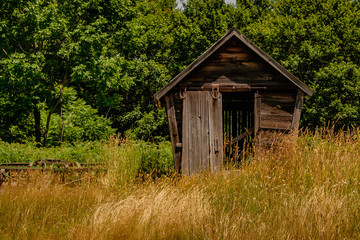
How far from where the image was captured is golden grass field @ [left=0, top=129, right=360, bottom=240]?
4242 mm

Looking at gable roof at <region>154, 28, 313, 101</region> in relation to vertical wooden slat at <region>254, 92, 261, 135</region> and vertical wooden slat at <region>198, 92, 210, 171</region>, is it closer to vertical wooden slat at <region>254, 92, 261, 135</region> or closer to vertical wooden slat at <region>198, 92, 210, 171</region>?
vertical wooden slat at <region>198, 92, 210, 171</region>

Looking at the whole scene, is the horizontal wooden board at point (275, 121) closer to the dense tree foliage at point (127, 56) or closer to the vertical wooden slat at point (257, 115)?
the vertical wooden slat at point (257, 115)

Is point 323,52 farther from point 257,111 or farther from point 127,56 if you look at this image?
point 257,111

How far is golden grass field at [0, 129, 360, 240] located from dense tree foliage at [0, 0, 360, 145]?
813cm

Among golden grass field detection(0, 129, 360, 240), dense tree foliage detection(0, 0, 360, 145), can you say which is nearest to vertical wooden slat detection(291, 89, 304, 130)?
golden grass field detection(0, 129, 360, 240)

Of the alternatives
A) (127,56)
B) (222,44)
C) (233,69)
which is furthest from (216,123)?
(127,56)

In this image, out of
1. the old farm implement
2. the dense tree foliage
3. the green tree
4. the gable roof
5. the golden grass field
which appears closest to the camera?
the golden grass field

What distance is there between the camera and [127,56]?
66.7 ft

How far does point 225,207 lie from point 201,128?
3.58 m

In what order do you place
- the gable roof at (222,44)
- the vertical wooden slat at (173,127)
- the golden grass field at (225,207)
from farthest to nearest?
the vertical wooden slat at (173,127) < the gable roof at (222,44) < the golden grass field at (225,207)

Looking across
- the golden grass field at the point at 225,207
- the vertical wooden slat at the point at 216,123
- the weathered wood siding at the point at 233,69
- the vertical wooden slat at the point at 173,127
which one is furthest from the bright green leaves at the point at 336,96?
the golden grass field at the point at 225,207

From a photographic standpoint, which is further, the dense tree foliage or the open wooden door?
the dense tree foliage

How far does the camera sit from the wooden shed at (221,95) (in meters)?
8.30

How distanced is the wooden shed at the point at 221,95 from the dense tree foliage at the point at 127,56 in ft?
21.4
